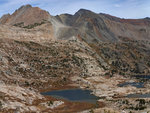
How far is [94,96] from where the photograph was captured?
97938mm

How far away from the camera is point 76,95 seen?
10138cm

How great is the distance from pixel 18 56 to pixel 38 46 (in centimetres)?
2721

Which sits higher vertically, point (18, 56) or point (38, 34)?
point (38, 34)

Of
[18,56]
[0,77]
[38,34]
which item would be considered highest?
[38,34]

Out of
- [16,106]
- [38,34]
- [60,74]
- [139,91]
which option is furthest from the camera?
[38,34]

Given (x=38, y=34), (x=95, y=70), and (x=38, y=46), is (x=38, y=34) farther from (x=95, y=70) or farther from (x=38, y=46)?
(x=95, y=70)

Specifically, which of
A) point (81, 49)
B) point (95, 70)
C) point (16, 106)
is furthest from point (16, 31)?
point (16, 106)

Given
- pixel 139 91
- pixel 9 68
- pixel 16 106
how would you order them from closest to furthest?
pixel 16 106 < pixel 139 91 < pixel 9 68

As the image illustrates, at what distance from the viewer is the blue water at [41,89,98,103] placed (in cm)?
9244

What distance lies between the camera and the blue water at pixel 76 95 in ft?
303

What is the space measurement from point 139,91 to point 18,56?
256ft

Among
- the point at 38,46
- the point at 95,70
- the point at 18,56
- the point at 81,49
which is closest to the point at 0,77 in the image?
the point at 18,56

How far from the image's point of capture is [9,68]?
4747 inches

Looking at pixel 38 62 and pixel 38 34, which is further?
pixel 38 34
